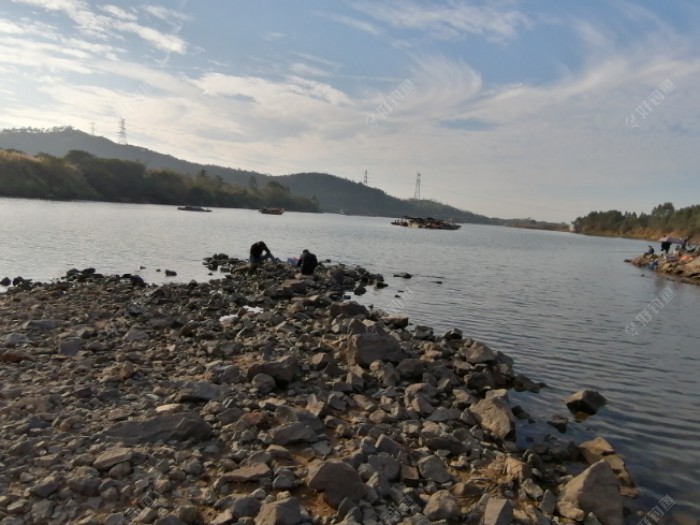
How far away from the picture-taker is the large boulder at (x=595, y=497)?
7.05 meters

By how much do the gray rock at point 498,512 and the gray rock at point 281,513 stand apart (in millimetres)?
2513

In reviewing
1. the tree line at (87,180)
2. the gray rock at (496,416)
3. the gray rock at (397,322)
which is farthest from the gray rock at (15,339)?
the tree line at (87,180)

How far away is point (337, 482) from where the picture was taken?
645cm

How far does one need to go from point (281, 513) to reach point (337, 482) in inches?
40.3

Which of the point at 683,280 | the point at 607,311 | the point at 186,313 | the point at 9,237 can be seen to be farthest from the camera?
the point at 683,280

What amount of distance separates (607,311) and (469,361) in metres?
17.9

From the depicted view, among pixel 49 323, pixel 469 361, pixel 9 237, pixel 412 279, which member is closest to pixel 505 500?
pixel 469 361

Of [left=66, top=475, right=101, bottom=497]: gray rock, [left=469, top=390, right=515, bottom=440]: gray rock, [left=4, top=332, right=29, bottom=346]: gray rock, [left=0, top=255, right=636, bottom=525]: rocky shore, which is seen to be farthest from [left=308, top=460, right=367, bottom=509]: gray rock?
[left=4, top=332, right=29, bottom=346]: gray rock

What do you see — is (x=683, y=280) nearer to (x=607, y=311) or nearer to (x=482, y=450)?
(x=607, y=311)

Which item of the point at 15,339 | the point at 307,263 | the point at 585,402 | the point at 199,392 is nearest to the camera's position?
the point at 199,392

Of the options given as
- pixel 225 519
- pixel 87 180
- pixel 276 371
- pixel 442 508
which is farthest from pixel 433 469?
pixel 87 180

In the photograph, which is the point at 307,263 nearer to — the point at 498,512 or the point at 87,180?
the point at 498,512

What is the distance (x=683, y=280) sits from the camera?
47.8 metres

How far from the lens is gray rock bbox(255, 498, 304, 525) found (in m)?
5.59
